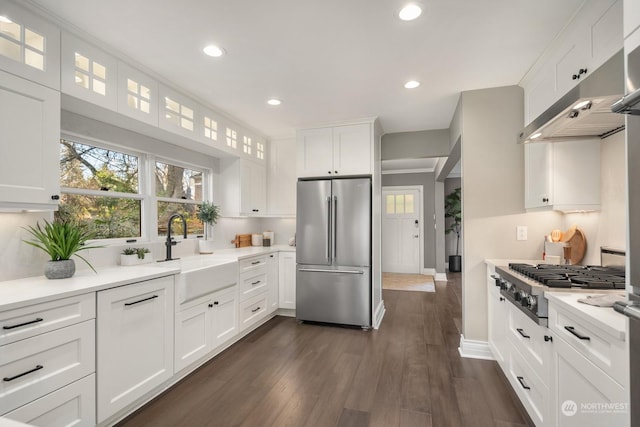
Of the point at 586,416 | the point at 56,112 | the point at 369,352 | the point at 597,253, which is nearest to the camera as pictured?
the point at 586,416

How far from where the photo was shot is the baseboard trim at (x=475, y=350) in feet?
9.20

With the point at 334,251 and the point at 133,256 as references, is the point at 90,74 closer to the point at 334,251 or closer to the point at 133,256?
the point at 133,256

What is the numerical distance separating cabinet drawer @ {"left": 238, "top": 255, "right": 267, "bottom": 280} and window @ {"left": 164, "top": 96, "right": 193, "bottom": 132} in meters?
1.47

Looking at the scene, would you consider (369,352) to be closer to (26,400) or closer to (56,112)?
(26,400)

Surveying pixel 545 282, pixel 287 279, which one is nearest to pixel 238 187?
pixel 287 279

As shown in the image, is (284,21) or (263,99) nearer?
(284,21)

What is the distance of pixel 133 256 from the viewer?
2.62m

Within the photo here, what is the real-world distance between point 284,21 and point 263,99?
49.2 inches

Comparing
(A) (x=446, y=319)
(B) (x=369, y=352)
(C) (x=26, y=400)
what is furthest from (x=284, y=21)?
(A) (x=446, y=319)

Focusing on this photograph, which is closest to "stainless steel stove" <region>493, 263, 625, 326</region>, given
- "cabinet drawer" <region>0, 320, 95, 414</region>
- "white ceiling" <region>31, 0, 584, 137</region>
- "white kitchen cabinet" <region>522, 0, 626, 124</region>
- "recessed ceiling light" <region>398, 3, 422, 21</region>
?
"white kitchen cabinet" <region>522, 0, 626, 124</region>

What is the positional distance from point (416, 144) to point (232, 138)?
2464mm

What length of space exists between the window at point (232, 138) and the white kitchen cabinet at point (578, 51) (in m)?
3.03

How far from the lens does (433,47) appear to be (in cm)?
218

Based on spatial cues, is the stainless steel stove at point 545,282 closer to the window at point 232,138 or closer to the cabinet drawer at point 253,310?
the cabinet drawer at point 253,310
